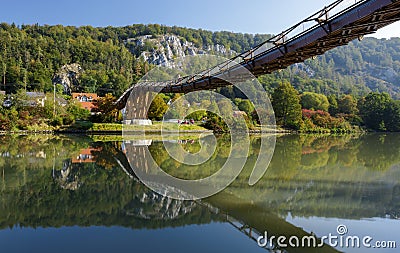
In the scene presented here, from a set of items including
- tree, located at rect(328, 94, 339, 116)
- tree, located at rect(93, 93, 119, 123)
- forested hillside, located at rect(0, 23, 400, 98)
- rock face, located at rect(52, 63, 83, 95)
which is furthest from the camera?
rock face, located at rect(52, 63, 83, 95)

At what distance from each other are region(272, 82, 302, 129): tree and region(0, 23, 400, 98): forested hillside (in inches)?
429

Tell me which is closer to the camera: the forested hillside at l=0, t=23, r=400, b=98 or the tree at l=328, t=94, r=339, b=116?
the tree at l=328, t=94, r=339, b=116

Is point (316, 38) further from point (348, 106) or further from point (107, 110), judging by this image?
point (348, 106)

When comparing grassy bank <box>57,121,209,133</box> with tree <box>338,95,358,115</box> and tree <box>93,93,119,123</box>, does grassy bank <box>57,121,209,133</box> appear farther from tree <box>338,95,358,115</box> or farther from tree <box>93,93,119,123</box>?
tree <box>338,95,358,115</box>

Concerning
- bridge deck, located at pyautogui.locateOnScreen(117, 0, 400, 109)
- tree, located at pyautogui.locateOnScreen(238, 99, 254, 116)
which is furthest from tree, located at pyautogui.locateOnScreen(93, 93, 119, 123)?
bridge deck, located at pyautogui.locateOnScreen(117, 0, 400, 109)

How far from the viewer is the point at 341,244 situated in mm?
4688

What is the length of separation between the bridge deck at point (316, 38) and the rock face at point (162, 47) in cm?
7848

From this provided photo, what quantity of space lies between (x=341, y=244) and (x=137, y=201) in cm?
405

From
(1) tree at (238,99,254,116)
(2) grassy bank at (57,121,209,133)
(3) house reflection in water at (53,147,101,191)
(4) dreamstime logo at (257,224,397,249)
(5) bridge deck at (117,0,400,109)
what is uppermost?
(1) tree at (238,99,254,116)

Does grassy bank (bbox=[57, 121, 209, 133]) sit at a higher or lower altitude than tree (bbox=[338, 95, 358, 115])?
lower

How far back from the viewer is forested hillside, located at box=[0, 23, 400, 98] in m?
58.7

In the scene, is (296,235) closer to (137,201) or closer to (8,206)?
(137,201)

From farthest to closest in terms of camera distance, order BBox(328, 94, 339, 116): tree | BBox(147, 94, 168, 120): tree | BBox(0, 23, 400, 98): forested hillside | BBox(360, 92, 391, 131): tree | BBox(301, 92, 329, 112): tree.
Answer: BBox(0, 23, 400, 98): forested hillside → BBox(328, 94, 339, 116): tree → BBox(301, 92, 329, 112): tree → BBox(360, 92, 391, 131): tree → BBox(147, 94, 168, 120): tree

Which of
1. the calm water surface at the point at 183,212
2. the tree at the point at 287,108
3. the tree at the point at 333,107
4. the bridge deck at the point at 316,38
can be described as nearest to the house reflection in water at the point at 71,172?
the calm water surface at the point at 183,212
